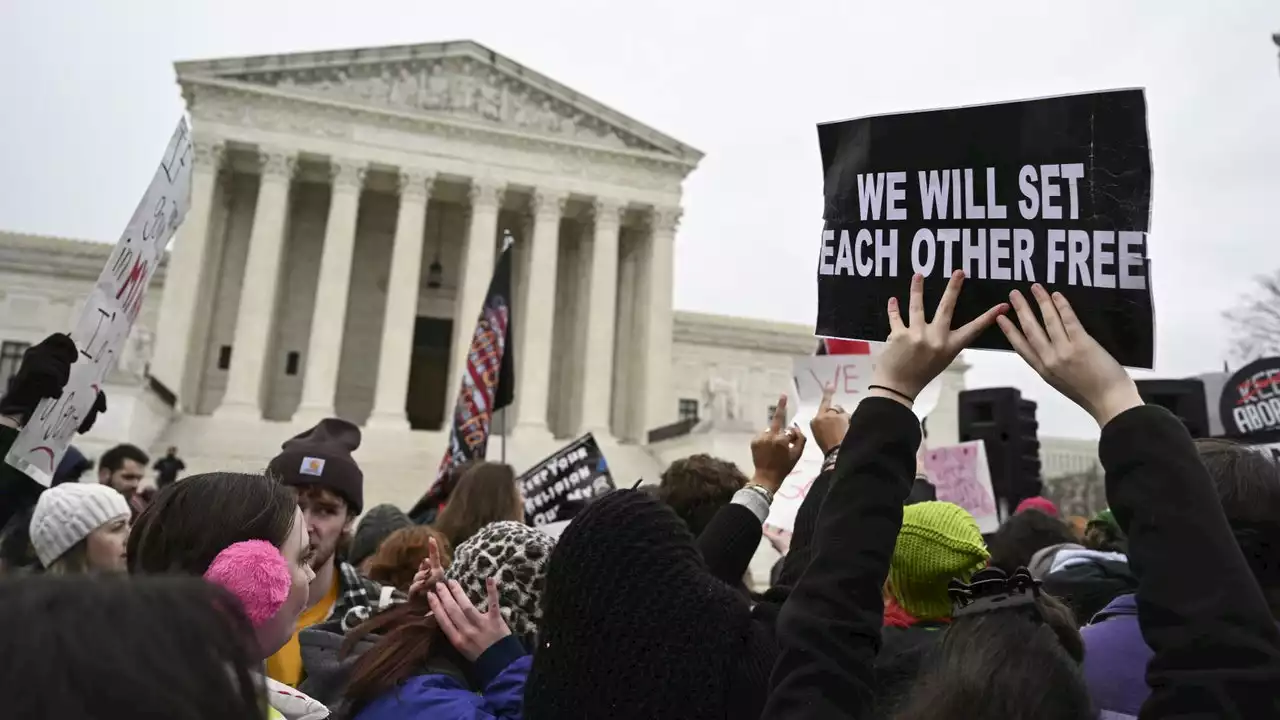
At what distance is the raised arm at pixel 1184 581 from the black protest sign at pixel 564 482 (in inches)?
258

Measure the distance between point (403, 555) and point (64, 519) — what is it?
157 cm

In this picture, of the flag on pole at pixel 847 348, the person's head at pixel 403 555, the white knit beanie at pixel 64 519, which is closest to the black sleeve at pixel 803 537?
Result: the person's head at pixel 403 555

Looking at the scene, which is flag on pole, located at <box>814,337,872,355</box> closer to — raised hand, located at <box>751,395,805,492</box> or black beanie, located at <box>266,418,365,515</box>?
raised hand, located at <box>751,395,805,492</box>

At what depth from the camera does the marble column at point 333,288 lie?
1149 inches

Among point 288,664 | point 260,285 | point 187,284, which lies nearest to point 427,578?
point 288,664

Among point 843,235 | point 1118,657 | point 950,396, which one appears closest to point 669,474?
point 843,235

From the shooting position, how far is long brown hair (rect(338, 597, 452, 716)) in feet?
8.00

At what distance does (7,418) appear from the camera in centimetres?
400

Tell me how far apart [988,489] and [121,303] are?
26.1 feet

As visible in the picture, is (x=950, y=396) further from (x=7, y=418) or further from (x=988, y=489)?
(x=7, y=418)

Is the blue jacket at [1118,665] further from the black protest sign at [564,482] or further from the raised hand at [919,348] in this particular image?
the black protest sign at [564,482]

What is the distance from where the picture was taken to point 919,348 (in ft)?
6.53

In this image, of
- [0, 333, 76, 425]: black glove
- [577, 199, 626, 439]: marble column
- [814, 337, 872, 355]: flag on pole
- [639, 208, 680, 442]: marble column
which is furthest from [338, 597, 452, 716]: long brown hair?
[639, 208, 680, 442]: marble column

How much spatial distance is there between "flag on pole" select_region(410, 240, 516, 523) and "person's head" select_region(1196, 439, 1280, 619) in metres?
8.21
